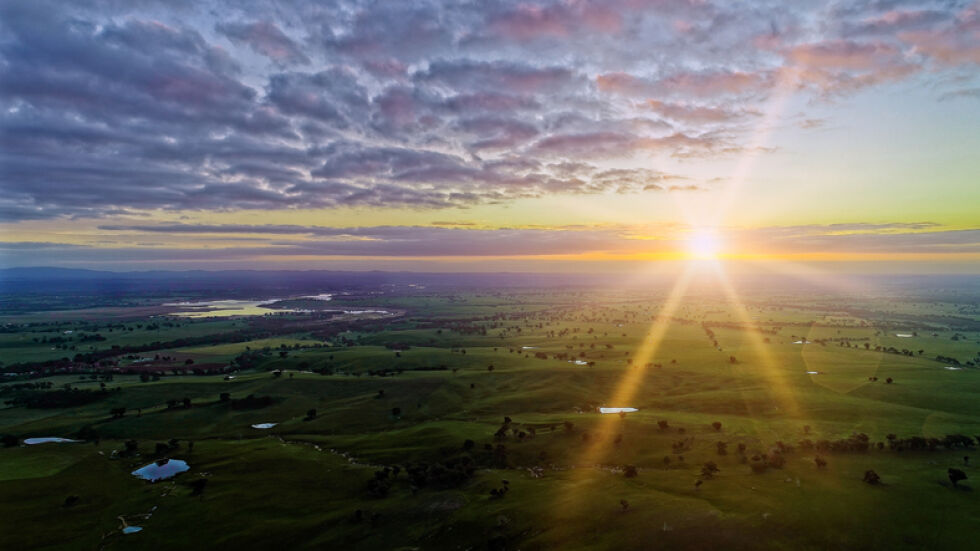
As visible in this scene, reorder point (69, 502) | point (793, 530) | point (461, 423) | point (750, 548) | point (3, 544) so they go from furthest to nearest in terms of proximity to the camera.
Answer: point (461, 423), point (69, 502), point (3, 544), point (793, 530), point (750, 548)

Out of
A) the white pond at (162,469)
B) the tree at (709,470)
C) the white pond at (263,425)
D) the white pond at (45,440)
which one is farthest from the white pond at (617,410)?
the white pond at (45,440)

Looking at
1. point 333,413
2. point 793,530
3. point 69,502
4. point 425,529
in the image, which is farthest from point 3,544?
point 793,530

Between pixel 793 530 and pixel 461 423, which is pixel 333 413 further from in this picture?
pixel 793 530

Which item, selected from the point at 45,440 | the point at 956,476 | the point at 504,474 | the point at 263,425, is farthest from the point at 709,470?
the point at 45,440

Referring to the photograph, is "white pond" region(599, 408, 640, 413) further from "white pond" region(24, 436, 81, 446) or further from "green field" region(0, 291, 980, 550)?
"white pond" region(24, 436, 81, 446)

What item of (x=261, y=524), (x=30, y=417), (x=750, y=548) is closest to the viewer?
(x=750, y=548)

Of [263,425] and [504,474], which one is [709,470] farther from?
[263,425]

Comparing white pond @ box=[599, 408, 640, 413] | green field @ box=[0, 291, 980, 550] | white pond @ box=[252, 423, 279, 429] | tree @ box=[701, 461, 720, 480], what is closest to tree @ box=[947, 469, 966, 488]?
green field @ box=[0, 291, 980, 550]

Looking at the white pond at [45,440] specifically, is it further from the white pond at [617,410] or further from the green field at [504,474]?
the white pond at [617,410]

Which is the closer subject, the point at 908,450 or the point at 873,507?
the point at 873,507
